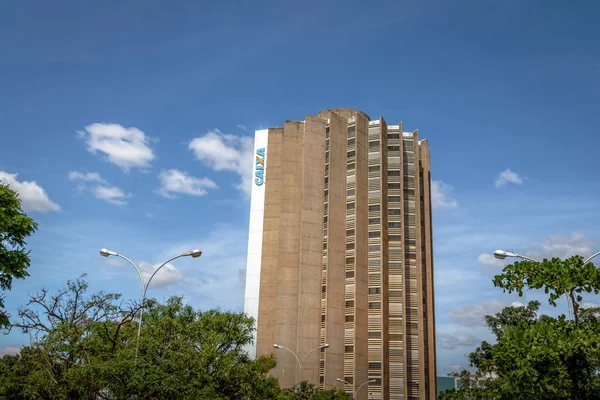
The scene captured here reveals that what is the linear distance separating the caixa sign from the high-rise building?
6.1 inches

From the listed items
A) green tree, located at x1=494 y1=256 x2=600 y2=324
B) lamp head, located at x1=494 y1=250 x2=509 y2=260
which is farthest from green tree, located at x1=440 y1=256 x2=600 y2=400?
lamp head, located at x1=494 y1=250 x2=509 y2=260

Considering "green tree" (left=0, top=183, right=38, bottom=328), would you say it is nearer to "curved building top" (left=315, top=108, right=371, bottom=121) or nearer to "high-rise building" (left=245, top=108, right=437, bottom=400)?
"high-rise building" (left=245, top=108, right=437, bottom=400)

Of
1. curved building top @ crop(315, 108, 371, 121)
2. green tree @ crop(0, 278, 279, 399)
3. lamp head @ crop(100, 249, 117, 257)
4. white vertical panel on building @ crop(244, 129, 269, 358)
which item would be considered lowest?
green tree @ crop(0, 278, 279, 399)

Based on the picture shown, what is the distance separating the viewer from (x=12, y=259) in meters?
27.8

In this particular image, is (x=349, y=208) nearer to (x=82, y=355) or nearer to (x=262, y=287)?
(x=262, y=287)

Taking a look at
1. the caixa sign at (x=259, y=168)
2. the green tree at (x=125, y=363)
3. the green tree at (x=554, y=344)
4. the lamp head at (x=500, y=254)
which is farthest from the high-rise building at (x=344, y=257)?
the green tree at (x=554, y=344)

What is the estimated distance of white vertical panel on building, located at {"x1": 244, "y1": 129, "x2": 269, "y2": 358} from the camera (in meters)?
86.2

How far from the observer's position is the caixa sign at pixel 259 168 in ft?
298

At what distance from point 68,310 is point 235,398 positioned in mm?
11703

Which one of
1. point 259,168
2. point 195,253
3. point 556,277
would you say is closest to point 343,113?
point 259,168

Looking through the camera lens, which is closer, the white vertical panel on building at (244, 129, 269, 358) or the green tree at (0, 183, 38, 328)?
the green tree at (0, 183, 38, 328)

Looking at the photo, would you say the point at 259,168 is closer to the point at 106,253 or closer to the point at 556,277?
the point at 106,253

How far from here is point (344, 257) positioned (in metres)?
84.9

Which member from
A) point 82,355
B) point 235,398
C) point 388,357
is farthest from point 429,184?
point 82,355
